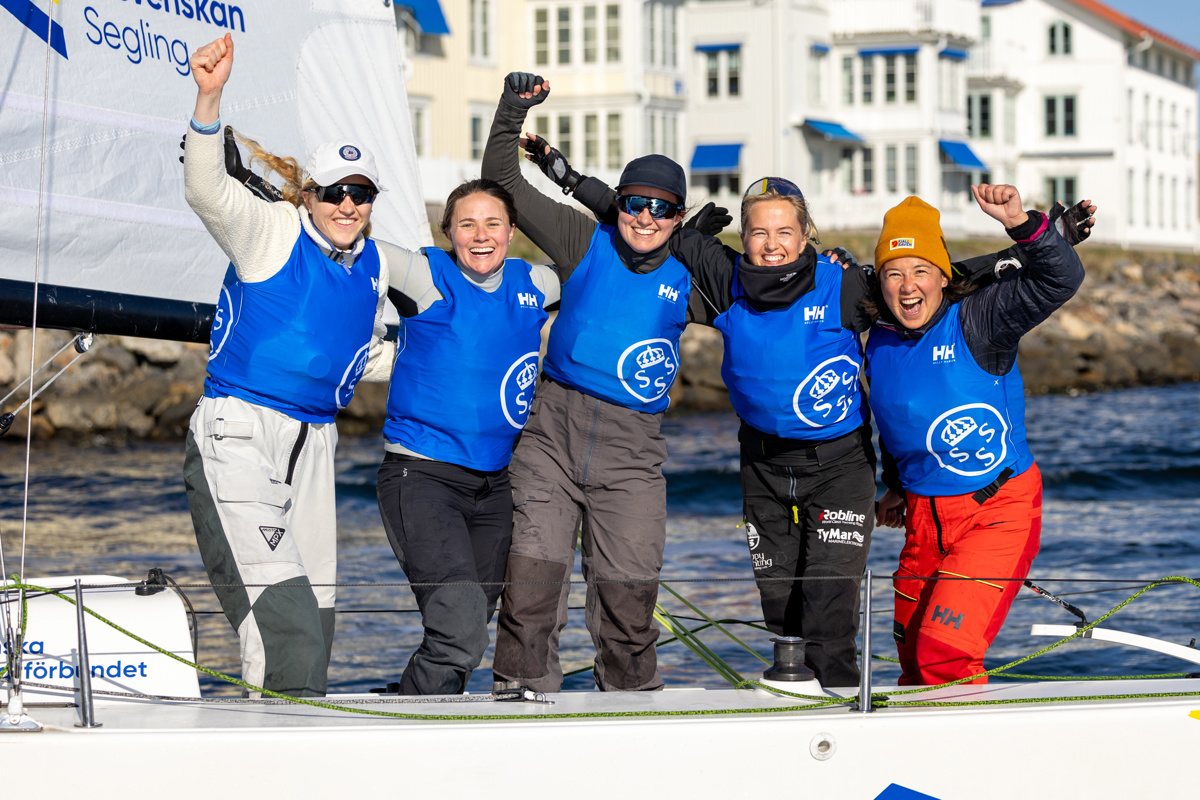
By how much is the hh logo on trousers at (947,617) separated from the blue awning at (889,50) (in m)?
32.3

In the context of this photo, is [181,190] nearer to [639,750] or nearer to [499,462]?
[499,462]

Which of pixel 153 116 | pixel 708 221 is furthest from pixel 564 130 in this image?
pixel 708 221

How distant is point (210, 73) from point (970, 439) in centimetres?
230

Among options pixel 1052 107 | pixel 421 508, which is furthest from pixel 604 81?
pixel 421 508

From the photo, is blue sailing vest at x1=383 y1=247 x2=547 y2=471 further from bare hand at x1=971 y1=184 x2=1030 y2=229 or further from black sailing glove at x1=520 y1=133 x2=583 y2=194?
bare hand at x1=971 y1=184 x2=1030 y2=229

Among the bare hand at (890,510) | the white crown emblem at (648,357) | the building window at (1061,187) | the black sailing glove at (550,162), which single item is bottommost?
the bare hand at (890,510)

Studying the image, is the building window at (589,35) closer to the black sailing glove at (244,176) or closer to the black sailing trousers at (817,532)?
the black sailing trousers at (817,532)

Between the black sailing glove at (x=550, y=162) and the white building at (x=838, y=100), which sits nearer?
the black sailing glove at (x=550, y=162)

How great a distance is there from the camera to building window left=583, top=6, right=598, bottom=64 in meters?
29.3

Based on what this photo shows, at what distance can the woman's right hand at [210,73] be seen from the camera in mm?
3285

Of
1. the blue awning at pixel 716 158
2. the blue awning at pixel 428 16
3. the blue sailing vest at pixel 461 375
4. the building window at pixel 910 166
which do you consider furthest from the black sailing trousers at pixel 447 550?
the building window at pixel 910 166

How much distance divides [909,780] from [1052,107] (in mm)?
41229

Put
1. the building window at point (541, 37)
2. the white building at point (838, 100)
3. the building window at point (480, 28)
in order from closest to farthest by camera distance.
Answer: the building window at point (480, 28)
the building window at point (541, 37)
the white building at point (838, 100)

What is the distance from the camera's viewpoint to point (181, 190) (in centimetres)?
476
